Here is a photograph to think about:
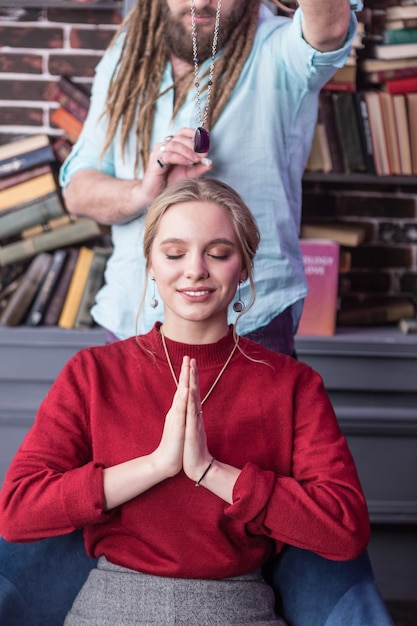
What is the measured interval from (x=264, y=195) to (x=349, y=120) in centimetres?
108

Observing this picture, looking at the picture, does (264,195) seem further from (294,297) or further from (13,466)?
(13,466)

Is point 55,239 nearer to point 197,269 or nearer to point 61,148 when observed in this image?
point 61,148

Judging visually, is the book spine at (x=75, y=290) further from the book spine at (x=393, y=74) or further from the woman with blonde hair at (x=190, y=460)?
the woman with blonde hair at (x=190, y=460)

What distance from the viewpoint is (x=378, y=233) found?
9.73 ft

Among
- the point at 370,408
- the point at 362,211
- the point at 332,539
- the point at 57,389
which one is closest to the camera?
the point at 332,539

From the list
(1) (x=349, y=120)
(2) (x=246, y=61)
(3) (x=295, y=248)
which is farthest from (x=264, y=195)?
(1) (x=349, y=120)

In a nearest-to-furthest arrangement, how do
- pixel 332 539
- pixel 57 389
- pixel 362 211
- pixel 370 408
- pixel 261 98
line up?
pixel 332 539 < pixel 57 389 < pixel 261 98 < pixel 370 408 < pixel 362 211

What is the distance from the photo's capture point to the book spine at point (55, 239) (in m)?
2.78

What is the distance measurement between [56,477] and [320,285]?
148 centimetres

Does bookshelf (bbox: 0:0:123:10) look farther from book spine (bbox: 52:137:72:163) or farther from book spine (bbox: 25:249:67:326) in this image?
book spine (bbox: 25:249:67:326)

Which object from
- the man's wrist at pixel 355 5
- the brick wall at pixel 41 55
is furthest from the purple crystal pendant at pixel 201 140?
the brick wall at pixel 41 55

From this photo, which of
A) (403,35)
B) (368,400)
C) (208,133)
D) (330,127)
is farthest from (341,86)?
(208,133)

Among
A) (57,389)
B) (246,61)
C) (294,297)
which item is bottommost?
(57,389)

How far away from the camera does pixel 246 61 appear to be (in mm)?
1727
